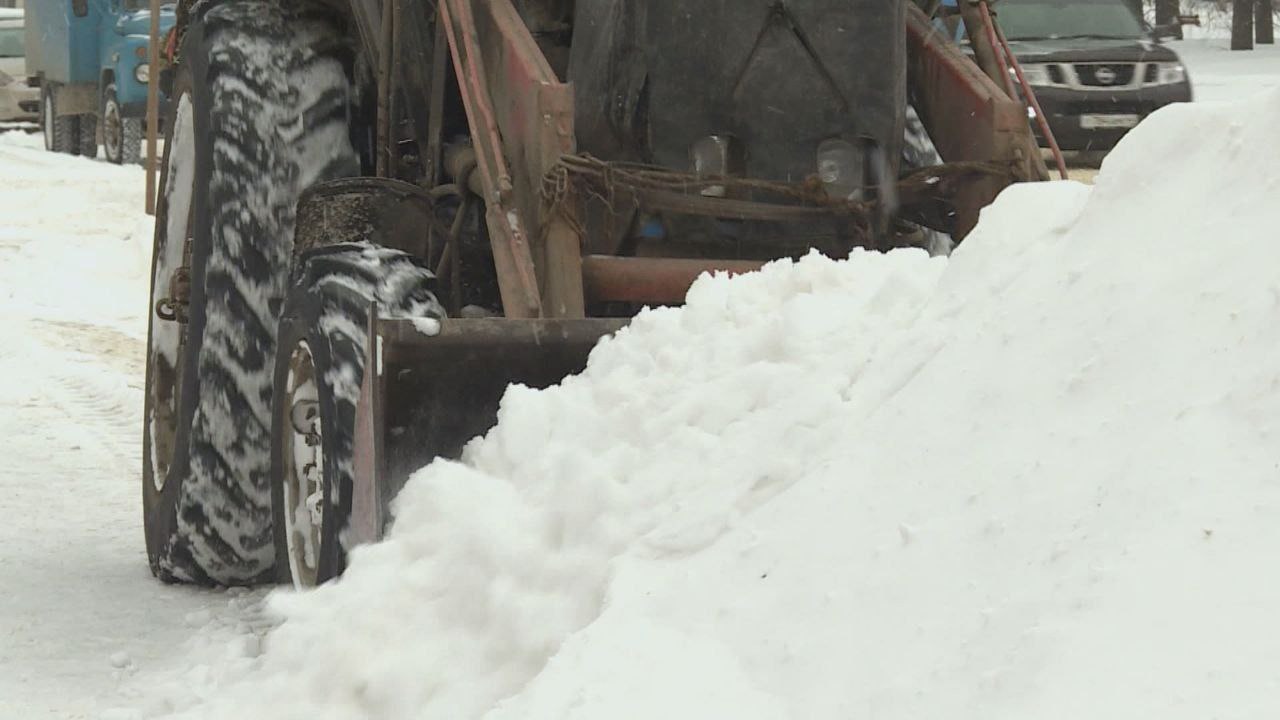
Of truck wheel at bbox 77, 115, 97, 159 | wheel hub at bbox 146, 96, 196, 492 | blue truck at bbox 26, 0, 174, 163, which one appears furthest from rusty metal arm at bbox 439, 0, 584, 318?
truck wheel at bbox 77, 115, 97, 159

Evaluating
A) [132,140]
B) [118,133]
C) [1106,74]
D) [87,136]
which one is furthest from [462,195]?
[87,136]

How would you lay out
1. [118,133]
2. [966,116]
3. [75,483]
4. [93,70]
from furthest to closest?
[93,70]
[118,133]
[75,483]
[966,116]

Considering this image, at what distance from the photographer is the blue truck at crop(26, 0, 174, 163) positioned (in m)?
21.5

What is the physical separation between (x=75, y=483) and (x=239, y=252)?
7.34 feet

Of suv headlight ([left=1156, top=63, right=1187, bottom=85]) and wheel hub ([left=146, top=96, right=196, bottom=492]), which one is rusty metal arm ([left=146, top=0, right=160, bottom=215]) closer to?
wheel hub ([left=146, top=96, right=196, bottom=492])

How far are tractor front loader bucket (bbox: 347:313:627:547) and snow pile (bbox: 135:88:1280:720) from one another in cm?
12

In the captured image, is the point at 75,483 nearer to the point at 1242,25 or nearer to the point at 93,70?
the point at 93,70

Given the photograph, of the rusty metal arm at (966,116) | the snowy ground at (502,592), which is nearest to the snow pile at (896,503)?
the snowy ground at (502,592)

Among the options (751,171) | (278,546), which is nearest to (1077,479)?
(751,171)

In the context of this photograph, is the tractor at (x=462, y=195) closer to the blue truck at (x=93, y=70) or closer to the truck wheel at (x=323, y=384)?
the truck wheel at (x=323, y=384)

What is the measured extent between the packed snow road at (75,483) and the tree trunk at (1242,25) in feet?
76.9

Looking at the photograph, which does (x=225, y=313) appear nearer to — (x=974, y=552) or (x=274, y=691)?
(x=274, y=691)

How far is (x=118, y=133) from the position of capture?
72.4 feet

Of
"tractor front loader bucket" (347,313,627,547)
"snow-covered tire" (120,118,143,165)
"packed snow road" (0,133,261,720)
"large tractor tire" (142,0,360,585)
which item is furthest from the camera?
"snow-covered tire" (120,118,143,165)
